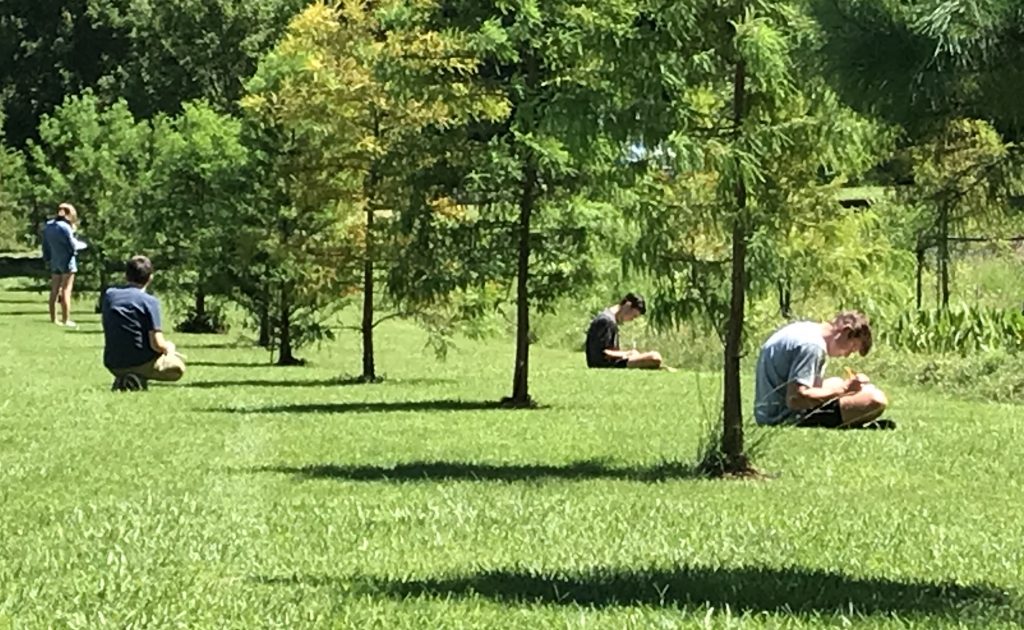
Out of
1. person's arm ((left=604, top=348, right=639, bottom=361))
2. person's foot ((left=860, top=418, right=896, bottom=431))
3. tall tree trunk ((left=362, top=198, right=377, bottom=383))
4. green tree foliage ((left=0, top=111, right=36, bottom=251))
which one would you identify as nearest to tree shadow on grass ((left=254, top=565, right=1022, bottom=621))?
person's foot ((left=860, top=418, right=896, bottom=431))

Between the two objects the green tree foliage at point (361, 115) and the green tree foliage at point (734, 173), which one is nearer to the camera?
the green tree foliage at point (734, 173)

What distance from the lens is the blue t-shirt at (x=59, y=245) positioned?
23234mm

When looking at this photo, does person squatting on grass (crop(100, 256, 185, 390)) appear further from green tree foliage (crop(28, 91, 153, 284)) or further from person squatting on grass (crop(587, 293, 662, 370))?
green tree foliage (crop(28, 91, 153, 284))

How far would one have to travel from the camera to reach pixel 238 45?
57750 millimetres

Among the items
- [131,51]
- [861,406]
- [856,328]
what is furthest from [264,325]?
[131,51]

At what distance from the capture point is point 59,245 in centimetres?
2325

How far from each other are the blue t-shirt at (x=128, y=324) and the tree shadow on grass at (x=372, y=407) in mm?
1645

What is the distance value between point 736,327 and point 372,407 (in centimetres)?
583

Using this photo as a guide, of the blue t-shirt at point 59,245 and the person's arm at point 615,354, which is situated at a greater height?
the blue t-shirt at point 59,245

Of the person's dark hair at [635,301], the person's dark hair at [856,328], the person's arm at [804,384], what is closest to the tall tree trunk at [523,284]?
the person's arm at [804,384]

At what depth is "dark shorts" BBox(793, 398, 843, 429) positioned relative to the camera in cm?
1451

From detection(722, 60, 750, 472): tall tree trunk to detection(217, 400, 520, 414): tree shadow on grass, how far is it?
16.9 feet

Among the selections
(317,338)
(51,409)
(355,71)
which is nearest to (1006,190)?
(51,409)

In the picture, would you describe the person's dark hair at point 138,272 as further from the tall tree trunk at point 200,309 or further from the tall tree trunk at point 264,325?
the tall tree trunk at point 200,309
